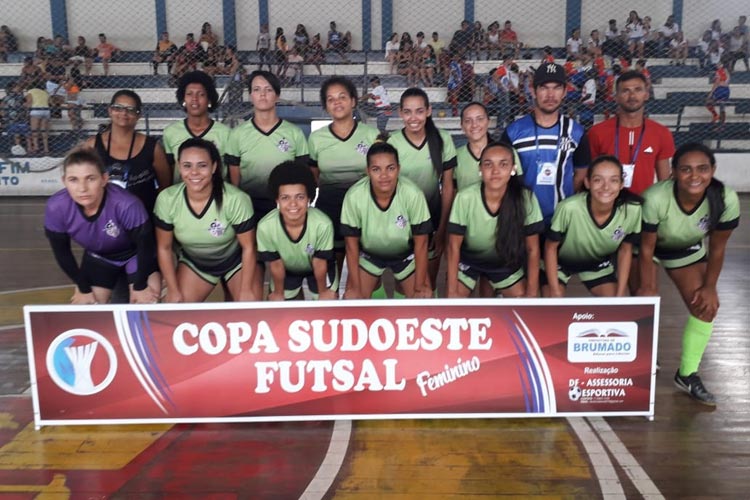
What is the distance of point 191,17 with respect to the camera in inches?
637

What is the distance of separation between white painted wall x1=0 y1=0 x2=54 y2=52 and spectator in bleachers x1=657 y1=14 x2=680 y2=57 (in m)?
14.5

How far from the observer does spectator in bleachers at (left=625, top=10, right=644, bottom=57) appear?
14867mm

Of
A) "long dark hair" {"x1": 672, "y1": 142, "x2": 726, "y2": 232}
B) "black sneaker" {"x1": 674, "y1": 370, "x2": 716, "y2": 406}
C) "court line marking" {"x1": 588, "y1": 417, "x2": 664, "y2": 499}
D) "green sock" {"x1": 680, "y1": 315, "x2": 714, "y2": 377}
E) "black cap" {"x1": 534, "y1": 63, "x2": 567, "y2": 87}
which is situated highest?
"black cap" {"x1": 534, "y1": 63, "x2": 567, "y2": 87}

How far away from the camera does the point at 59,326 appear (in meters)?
3.28

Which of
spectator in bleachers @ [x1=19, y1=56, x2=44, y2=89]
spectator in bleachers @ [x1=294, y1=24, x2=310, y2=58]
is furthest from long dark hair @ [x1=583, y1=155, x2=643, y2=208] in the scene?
spectator in bleachers @ [x1=19, y1=56, x2=44, y2=89]

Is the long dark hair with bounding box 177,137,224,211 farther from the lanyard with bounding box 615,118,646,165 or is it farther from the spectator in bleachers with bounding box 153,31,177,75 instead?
the spectator in bleachers with bounding box 153,31,177,75

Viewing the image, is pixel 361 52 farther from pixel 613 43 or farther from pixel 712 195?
pixel 712 195

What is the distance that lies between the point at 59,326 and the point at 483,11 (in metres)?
14.6

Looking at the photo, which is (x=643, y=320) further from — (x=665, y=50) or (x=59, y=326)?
(x=665, y=50)

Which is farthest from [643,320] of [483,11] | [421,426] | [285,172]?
[483,11]

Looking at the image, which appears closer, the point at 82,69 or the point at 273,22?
the point at 82,69

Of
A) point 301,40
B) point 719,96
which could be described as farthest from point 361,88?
point 719,96

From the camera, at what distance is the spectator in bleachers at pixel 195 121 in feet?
13.3

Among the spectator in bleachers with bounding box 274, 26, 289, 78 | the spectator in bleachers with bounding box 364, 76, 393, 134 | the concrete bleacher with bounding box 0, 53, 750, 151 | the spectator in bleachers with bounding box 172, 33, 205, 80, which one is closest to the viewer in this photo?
the spectator in bleachers with bounding box 364, 76, 393, 134
